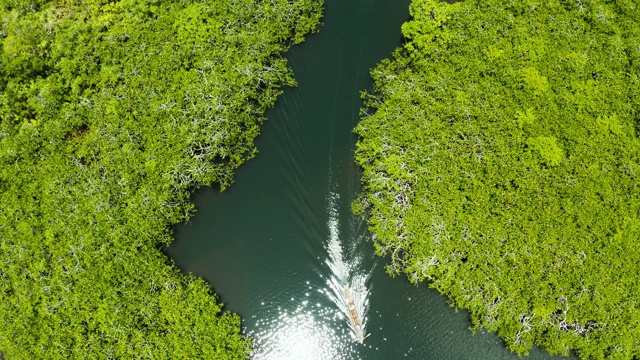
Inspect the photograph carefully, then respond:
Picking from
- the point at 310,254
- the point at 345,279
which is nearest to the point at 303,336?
the point at 345,279

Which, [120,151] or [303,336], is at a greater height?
[120,151]

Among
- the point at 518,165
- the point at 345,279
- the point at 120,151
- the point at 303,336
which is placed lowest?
the point at 303,336

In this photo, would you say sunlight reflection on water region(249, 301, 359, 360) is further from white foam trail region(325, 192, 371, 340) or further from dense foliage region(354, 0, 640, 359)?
dense foliage region(354, 0, 640, 359)

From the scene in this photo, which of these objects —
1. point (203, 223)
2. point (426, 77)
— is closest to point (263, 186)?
point (203, 223)

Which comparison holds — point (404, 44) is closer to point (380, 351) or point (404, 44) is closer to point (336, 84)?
point (336, 84)

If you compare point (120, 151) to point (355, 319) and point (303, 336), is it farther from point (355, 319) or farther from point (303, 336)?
point (355, 319)

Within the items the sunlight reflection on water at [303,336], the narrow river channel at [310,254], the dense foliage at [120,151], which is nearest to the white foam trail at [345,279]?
the narrow river channel at [310,254]

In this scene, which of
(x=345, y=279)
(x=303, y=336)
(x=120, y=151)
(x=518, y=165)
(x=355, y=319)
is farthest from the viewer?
(x=518, y=165)
